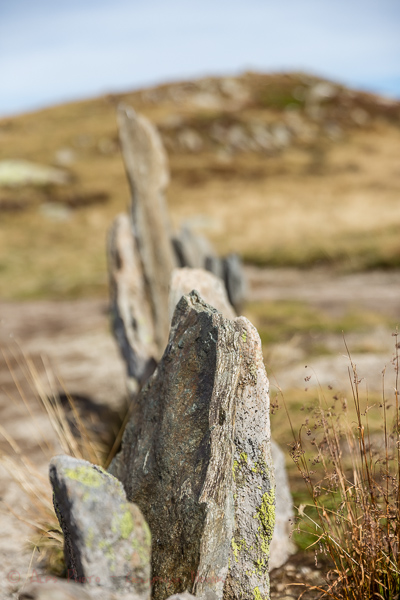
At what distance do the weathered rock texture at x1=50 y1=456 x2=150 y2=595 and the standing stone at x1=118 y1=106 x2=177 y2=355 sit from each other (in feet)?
17.3

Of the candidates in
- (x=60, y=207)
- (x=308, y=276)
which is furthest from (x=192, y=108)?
(x=308, y=276)

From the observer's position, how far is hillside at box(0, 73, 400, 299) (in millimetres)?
20984

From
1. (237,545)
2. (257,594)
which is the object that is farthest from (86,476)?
(257,594)

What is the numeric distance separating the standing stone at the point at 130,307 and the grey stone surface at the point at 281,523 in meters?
2.72

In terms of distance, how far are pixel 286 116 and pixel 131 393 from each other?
155 ft

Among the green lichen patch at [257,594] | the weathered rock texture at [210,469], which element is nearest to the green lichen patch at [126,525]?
the weathered rock texture at [210,469]

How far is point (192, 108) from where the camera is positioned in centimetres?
4978

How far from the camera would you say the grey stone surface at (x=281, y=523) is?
13.1 ft

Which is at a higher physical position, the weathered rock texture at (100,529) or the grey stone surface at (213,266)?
the weathered rock texture at (100,529)

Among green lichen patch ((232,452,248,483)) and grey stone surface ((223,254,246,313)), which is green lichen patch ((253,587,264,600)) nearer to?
green lichen patch ((232,452,248,483))

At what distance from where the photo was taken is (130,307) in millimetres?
7582

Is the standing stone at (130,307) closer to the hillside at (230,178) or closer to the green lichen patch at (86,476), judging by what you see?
the green lichen patch at (86,476)

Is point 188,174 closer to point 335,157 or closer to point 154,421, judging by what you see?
point 335,157

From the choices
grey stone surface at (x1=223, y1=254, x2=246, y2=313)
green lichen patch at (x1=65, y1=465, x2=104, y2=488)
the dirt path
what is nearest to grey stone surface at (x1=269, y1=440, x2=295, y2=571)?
the dirt path
